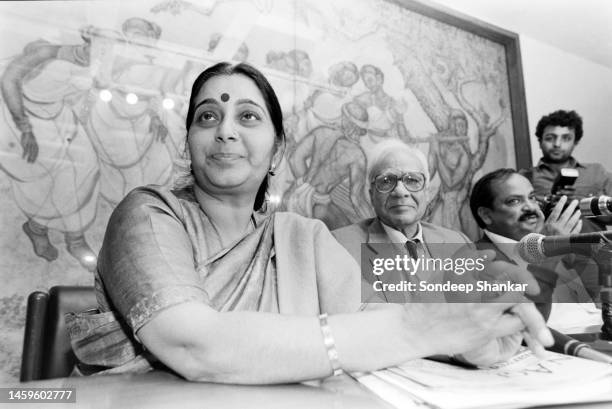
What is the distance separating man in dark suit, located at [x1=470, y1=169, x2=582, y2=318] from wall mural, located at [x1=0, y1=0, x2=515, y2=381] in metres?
0.26

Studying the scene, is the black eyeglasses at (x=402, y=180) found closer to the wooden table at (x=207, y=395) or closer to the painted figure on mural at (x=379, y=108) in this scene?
the painted figure on mural at (x=379, y=108)

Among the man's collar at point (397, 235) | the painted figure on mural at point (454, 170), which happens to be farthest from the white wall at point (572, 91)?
the man's collar at point (397, 235)

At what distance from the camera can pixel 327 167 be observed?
1.84 metres

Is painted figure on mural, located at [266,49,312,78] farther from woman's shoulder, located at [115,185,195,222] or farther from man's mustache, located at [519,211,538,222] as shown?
woman's shoulder, located at [115,185,195,222]

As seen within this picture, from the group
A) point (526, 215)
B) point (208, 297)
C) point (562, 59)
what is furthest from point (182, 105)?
point (562, 59)

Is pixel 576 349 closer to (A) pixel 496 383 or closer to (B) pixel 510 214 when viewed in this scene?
(A) pixel 496 383

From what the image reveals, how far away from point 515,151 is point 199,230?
2056 mm

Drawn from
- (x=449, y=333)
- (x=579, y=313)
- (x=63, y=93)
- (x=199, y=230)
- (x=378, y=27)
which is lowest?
(x=579, y=313)

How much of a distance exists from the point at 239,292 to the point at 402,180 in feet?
3.70

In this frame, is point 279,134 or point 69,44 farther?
point 69,44

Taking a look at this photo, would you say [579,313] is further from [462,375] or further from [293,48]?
[293,48]

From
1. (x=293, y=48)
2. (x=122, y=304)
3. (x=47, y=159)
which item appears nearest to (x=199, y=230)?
(x=122, y=304)

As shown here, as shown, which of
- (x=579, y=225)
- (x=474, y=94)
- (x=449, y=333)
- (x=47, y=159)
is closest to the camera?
(x=449, y=333)

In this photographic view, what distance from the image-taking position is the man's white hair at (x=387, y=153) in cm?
181
